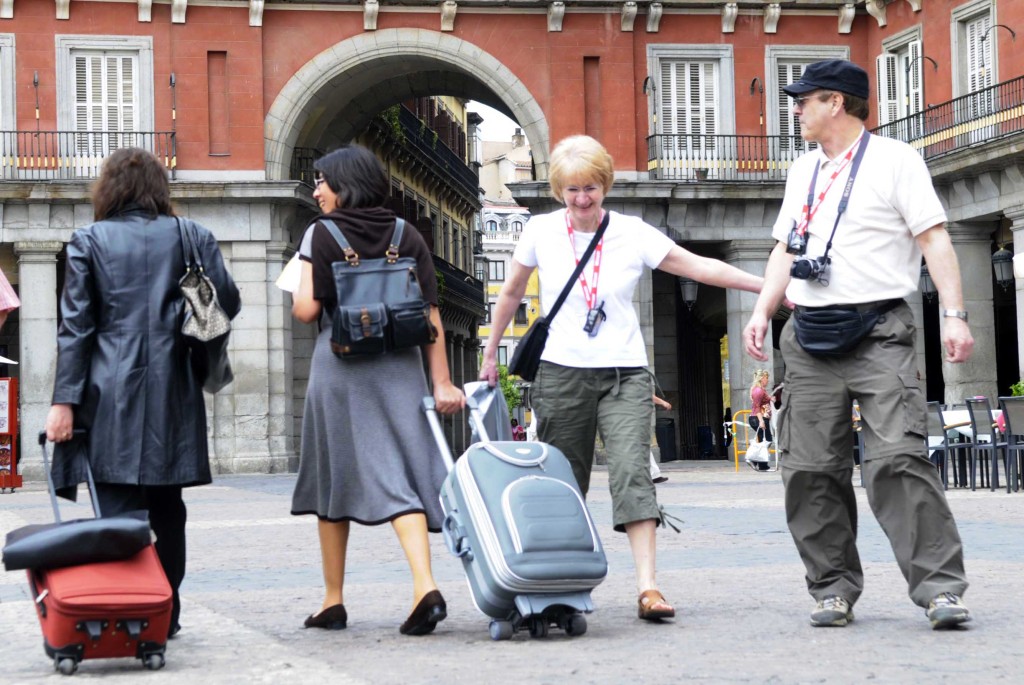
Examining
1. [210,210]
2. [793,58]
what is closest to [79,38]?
[210,210]

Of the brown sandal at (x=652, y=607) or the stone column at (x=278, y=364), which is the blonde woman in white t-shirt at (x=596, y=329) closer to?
the brown sandal at (x=652, y=607)

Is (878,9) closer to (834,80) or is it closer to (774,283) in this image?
(834,80)

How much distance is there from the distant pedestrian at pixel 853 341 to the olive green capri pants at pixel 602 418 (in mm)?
573

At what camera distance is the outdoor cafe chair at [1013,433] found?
18.4 metres

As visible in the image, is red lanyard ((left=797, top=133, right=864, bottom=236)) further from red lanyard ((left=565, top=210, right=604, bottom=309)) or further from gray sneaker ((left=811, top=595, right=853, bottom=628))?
gray sneaker ((left=811, top=595, right=853, bottom=628))

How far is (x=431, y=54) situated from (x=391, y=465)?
28047 millimetres

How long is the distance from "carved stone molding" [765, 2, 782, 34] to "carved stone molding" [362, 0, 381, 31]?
7181mm

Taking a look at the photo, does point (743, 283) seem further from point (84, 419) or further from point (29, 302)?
point (29, 302)

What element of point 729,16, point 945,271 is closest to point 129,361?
point 945,271

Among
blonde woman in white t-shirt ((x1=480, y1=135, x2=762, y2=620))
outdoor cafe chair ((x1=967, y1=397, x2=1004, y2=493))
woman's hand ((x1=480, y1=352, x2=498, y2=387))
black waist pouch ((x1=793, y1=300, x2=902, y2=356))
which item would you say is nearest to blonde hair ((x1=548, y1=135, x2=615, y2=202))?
blonde woman in white t-shirt ((x1=480, y1=135, x2=762, y2=620))

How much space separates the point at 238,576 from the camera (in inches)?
395

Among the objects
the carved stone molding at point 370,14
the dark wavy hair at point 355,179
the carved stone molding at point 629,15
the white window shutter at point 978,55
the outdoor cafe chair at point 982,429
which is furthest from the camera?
the carved stone molding at point 629,15

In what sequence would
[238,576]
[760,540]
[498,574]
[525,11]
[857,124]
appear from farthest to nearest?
[525,11], [760,540], [238,576], [857,124], [498,574]

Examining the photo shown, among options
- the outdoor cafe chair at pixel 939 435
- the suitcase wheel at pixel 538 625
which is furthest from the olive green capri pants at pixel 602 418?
the outdoor cafe chair at pixel 939 435
